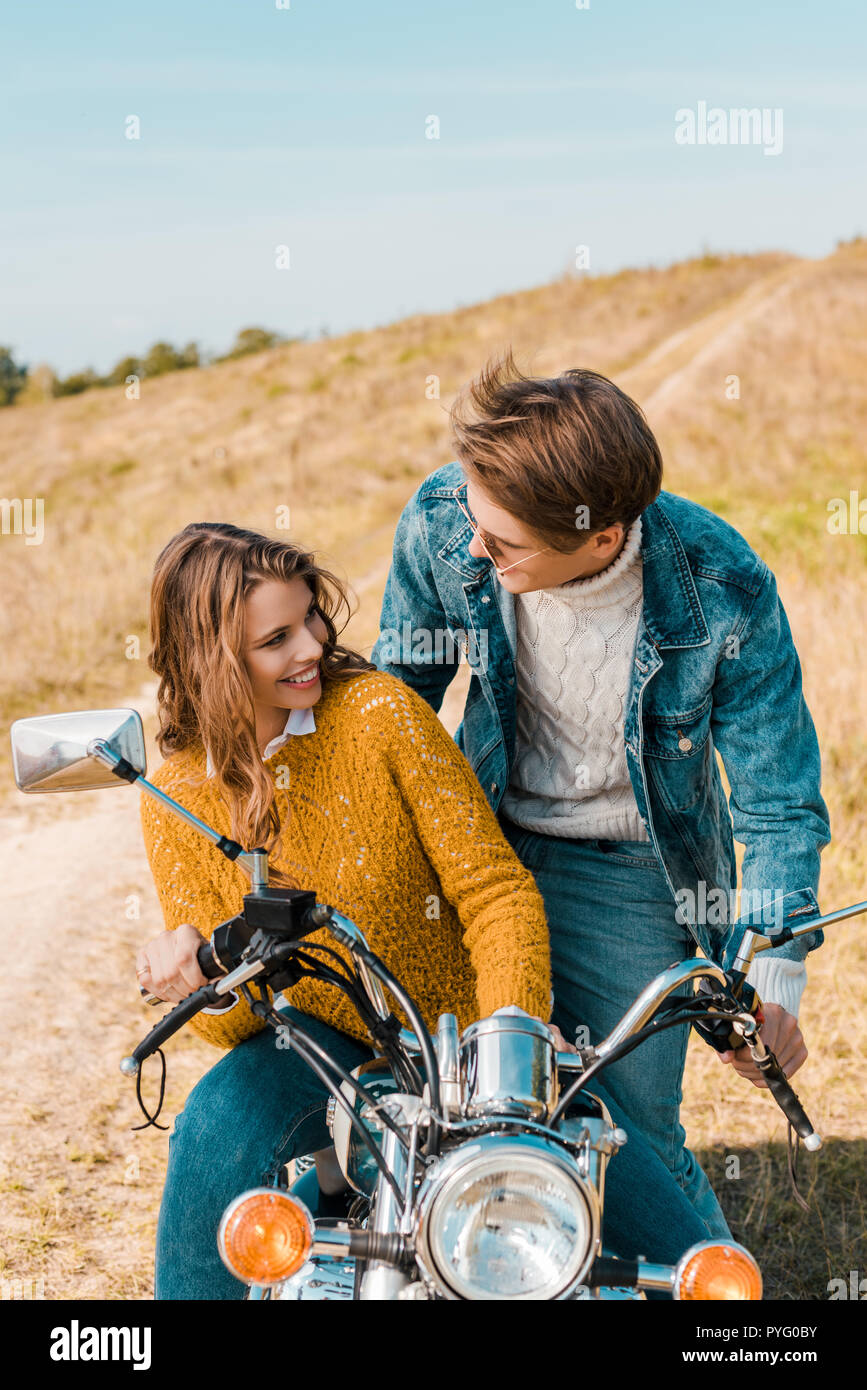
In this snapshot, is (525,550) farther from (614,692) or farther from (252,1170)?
(252,1170)

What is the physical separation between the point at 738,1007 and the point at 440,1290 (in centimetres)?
59

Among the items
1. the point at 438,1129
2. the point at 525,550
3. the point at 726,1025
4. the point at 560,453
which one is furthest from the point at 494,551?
the point at 438,1129

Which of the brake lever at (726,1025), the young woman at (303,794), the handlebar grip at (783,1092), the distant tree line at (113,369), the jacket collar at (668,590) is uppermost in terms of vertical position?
the distant tree line at (113,369)

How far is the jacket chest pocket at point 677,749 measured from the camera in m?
2.68

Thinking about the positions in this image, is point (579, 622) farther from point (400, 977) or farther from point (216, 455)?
point (216, 455)

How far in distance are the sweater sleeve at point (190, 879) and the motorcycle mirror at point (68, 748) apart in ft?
2.18

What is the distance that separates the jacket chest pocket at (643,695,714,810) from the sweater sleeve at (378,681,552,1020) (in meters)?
0.47

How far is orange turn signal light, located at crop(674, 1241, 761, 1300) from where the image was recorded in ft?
4.75

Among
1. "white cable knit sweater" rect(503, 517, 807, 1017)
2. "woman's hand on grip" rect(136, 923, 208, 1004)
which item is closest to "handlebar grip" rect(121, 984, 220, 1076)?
"woman's hand on grip" rect(136, 923, 208, 1004)

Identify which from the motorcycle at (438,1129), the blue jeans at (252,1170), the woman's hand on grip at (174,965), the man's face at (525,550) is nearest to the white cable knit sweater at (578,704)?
the man's face at (525,550)

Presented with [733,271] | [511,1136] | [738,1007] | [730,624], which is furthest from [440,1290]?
[733,271]

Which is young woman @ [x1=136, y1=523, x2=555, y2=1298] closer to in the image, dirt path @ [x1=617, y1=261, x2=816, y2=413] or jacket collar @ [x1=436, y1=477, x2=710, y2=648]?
jacket collar @ [x1=436, y1=477, x2=710, y2=648]

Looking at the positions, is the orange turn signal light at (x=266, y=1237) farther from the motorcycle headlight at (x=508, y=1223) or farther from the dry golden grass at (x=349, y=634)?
the dry golden grass at (x=349, y=634)

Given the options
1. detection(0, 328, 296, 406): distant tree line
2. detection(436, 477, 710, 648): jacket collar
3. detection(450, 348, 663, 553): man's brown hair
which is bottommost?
detection(436, 477, 710, 648): jacket collar
